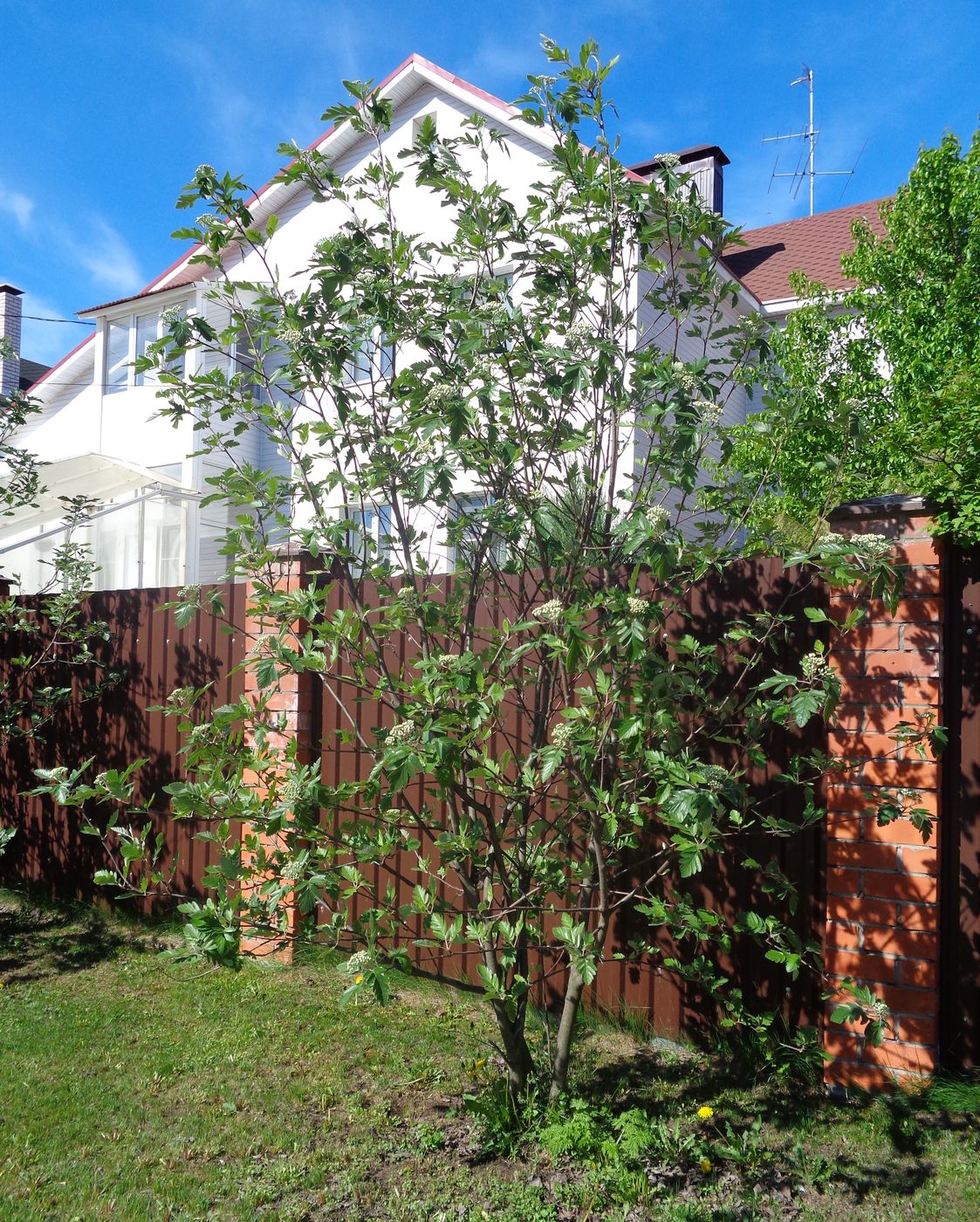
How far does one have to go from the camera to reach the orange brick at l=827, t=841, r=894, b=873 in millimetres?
3131

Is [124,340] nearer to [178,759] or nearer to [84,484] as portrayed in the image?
[84,484]

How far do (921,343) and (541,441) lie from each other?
6.61 metres

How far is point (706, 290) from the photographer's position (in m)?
3.17

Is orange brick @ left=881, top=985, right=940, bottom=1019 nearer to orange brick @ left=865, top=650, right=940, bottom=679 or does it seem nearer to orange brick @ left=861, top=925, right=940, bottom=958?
orange brick @ left=861, top=925, right=940, bottom=958

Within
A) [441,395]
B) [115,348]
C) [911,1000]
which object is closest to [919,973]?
[911,1000]

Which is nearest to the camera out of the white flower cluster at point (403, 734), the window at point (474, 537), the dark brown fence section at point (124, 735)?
the white flower cluster at point (403, 734)

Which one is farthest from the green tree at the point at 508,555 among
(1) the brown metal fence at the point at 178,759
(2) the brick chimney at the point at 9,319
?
(2) the brick chimney at the point at 9,319

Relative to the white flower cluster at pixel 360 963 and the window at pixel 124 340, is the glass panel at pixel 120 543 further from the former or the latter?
the white flower cluster at pixel 360 963

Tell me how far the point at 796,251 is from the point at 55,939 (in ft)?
48.4

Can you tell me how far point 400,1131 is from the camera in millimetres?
3066

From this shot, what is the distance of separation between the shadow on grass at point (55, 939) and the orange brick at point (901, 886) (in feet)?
12.8

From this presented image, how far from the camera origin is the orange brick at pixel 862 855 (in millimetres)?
3131

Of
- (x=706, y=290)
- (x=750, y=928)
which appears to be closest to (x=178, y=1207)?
(x=750, y=928)

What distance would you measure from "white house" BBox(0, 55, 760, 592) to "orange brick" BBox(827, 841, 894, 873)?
287 inches
